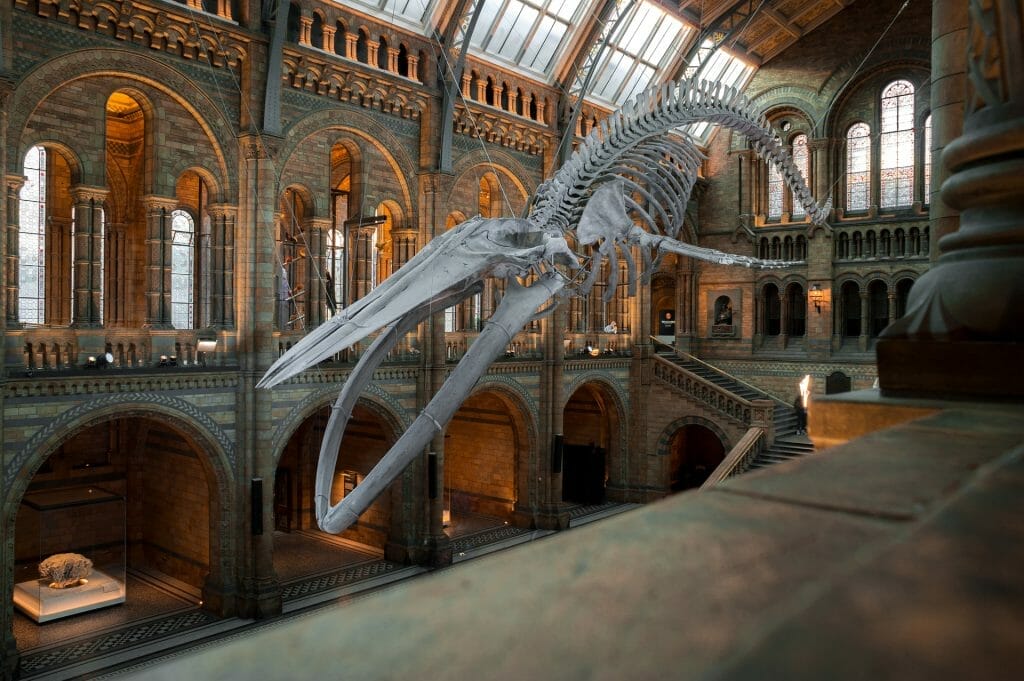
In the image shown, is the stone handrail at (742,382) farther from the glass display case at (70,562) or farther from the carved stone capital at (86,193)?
the carved stone capital at (86,193)

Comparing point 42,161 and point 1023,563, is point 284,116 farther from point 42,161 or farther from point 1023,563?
point 1023,563

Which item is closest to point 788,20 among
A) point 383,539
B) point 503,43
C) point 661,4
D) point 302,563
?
point 661,4

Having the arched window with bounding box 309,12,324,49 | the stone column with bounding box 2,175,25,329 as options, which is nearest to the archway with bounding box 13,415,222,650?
the stone column with bounding box 2,175,25,329

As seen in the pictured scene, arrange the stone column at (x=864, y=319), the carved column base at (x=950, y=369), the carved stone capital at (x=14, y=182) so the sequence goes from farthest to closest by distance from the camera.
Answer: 1. the stone column at (x=864, y=319)
2. the carved stone capital at (x=14, y=182)
3. the carved column base at (x=950, y=369)

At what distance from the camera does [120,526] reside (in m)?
13.6

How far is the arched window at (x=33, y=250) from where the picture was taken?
16.4m

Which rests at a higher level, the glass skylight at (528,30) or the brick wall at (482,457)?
the glass skylight at (528,30)

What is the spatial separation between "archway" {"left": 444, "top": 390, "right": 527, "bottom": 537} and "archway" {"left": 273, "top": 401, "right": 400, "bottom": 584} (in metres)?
2.53

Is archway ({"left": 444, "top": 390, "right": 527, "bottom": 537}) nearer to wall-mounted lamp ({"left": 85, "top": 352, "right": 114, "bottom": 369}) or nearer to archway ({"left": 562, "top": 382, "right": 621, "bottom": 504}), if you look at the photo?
archway ({"left": 562, "top": 382, "right": 621, "bottom": 504})

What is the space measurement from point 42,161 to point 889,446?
1952cm

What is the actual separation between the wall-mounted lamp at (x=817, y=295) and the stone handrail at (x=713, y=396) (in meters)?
4.81

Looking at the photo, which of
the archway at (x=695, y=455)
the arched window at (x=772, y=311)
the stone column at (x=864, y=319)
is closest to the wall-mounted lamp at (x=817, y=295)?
the stone column at (x=864, y=319)

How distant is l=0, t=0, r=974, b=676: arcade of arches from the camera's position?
471 inches

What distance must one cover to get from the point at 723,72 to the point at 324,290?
15552 mm
